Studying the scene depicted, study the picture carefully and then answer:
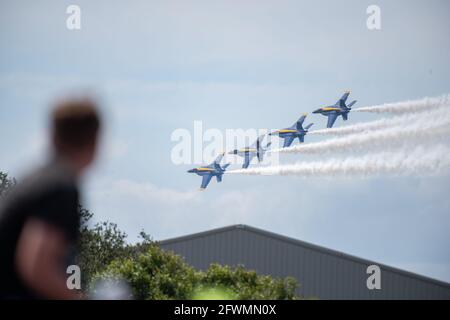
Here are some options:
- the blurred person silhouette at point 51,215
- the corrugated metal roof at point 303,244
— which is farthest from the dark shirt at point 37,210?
the corrugated metal roof at point 303,244

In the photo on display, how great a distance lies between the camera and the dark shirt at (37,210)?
172 inches

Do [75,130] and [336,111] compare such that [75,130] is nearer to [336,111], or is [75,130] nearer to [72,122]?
[72,122]

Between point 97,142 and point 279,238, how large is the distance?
33340 millimetres

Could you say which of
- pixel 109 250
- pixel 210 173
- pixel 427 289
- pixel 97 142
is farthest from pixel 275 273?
pixel 210 173

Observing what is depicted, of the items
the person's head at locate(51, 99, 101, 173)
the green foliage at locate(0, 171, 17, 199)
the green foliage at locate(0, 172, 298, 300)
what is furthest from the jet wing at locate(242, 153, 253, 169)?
the person's head at locate(51, 99, 101, 173)

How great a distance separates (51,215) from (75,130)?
0.53 metres

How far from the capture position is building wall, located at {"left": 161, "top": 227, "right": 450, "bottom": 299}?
36.2 metres


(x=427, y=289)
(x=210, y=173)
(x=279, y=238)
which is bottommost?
(x=427, y=289)

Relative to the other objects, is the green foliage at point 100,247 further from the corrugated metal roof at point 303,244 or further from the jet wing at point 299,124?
the jet wing at point 299,124

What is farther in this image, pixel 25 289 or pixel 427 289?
pixel 427 289
